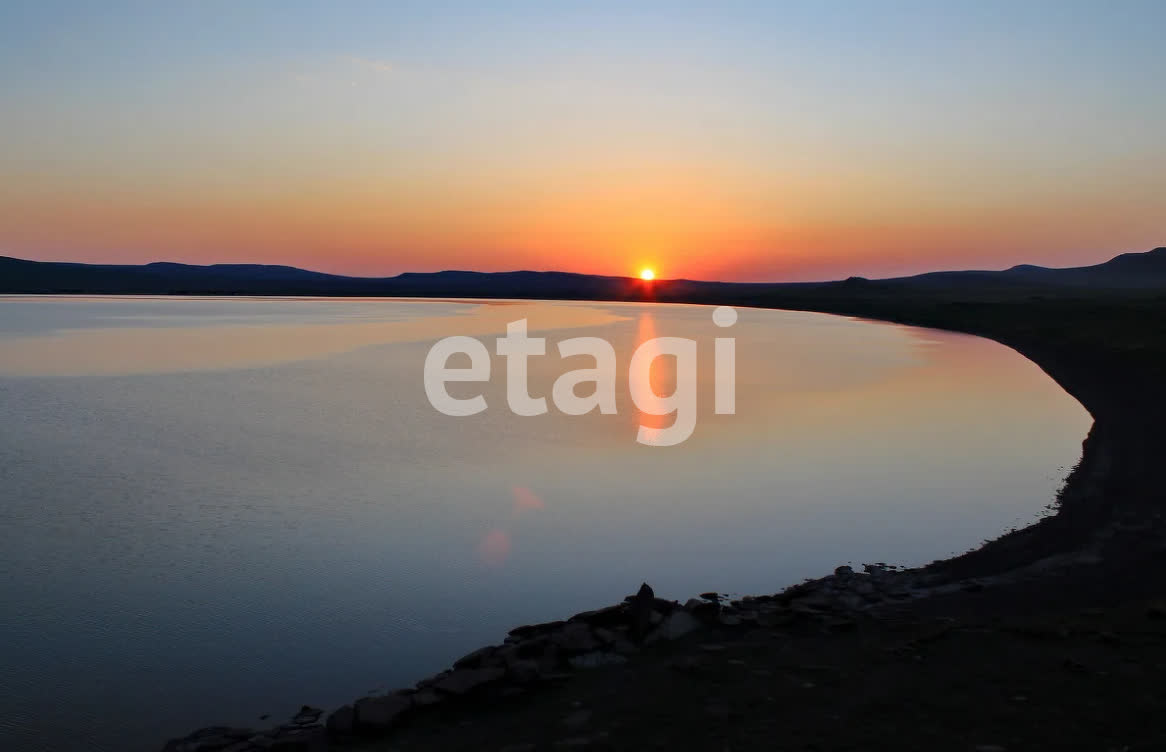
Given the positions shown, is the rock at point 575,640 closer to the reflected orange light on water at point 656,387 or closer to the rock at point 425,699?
the rock at point 425,699

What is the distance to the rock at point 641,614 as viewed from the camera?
27.1ft

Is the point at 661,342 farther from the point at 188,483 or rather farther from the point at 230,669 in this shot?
the point at 230,669

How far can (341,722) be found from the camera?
673 cm

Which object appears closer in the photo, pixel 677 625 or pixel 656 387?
pixel 677 625

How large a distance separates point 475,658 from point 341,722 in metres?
1.52

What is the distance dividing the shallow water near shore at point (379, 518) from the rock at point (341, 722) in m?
0.67

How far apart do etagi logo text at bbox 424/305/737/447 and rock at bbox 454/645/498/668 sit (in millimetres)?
11471

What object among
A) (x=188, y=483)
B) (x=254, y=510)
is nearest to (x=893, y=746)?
(x=254, y=510)

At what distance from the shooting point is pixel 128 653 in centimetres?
827

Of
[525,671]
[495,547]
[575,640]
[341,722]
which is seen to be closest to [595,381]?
[495,547]

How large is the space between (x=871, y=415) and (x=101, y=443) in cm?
2050

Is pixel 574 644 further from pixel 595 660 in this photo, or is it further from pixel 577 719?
pixel 577 719

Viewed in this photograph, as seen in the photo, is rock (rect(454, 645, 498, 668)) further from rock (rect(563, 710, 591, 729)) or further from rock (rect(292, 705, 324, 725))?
rock (rect(563, 710, 591, 729))

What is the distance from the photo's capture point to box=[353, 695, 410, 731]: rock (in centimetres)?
669
